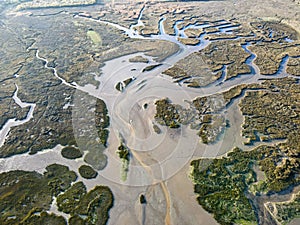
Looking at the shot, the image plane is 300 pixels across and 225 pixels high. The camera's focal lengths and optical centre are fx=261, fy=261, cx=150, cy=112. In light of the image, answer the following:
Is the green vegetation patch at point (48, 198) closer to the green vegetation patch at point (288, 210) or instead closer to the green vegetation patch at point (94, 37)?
the green vegetation patch at point (288, 210)

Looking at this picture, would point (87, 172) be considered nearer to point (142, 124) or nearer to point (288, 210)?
point (142, 124)

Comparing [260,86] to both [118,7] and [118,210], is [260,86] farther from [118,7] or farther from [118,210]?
[118,7]

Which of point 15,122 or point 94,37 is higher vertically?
point 94,37

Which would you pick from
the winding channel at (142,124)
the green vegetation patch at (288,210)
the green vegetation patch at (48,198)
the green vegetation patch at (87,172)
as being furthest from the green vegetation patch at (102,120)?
the green vegetation patch at (288,210)

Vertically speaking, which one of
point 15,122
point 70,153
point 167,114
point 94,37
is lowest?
point 15,122

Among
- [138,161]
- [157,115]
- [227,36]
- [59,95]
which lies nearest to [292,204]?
[138,161]

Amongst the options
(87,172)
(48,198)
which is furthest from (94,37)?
(48,198)

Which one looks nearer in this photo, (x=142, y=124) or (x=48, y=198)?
(x=48, y=198)
